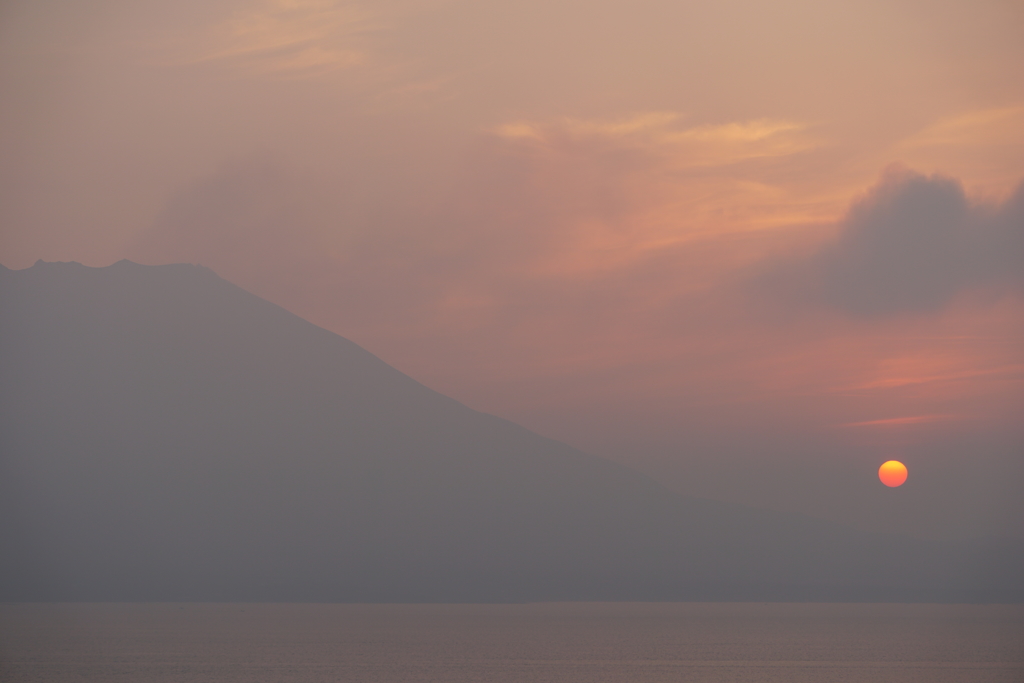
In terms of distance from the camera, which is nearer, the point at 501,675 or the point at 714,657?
the point at 501,675

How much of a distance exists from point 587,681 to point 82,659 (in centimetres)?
7664

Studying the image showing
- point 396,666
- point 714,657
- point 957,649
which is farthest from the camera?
point 957,649

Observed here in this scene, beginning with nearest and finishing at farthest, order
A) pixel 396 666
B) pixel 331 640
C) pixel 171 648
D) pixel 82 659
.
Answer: pixel 396 666 → pixel 82 659 → pixel 171 648 → pixel 331 640

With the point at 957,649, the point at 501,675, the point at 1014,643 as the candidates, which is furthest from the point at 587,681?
the point at 1014,643

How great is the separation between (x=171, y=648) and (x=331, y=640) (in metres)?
34.2

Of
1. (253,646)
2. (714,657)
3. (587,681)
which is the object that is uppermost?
(253,646)

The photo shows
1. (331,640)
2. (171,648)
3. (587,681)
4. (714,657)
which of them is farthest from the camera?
(331,640)

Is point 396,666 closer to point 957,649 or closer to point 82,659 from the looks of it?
Answer: point 82,659

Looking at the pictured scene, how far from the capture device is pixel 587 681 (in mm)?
109875

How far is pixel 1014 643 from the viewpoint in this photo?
620 feet

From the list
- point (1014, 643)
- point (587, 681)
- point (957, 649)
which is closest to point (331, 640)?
point (587, 681)

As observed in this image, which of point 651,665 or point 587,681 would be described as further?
point 651,665

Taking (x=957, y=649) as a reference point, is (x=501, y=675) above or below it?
below

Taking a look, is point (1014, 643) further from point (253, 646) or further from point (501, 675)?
point (253, 646)
